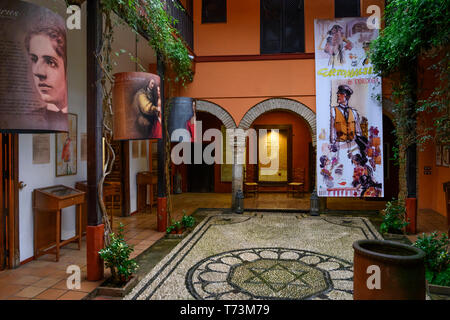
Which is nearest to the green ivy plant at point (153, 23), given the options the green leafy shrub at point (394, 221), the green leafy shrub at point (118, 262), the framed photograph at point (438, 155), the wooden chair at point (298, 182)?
the green leafy shrub at point (118, 262)

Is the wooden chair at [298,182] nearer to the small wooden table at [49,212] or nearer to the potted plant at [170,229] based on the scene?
the potted plant at [170,229]

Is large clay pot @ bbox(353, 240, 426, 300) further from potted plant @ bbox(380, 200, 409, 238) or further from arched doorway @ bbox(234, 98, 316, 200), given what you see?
arched doorway @ bbox(234, 98, 316, 200)

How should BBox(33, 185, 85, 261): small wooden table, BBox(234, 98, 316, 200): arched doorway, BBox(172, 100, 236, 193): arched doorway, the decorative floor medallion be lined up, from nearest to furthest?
the decorative floor medallion → BBox(33, 185, 85, 261): small wooden table → BBox(234, 98, 316, 200): arched doorway → BBox(172, 100, 236, 193): arched doorway

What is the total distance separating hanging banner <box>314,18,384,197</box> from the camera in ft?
23.9

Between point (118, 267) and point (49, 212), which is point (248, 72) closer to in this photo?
point (49, 212)

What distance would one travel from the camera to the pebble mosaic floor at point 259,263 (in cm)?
345

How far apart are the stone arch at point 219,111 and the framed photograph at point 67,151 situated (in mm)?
3381

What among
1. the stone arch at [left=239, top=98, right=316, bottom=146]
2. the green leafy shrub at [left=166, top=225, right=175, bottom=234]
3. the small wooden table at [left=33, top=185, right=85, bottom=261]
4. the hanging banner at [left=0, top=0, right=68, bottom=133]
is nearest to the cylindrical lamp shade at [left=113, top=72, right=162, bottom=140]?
the small wooden table at [left=33, top=185, right=85, bottom=261]

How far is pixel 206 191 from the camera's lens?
38.1 feet

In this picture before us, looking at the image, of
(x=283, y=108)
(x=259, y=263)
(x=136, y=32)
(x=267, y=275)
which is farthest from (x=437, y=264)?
(x=283, y=108)

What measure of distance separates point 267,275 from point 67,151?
3.81 metres

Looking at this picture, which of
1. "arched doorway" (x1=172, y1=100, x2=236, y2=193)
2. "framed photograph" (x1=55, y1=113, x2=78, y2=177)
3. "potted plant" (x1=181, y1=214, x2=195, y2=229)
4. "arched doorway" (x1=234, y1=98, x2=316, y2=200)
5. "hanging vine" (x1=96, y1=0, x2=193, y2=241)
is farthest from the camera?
"arched doorway" (x1=172, y1=100, x2=236, y2=193)

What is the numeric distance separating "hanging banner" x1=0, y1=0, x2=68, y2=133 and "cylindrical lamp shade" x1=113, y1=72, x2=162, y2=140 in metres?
1.62

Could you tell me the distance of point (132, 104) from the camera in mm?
4004
